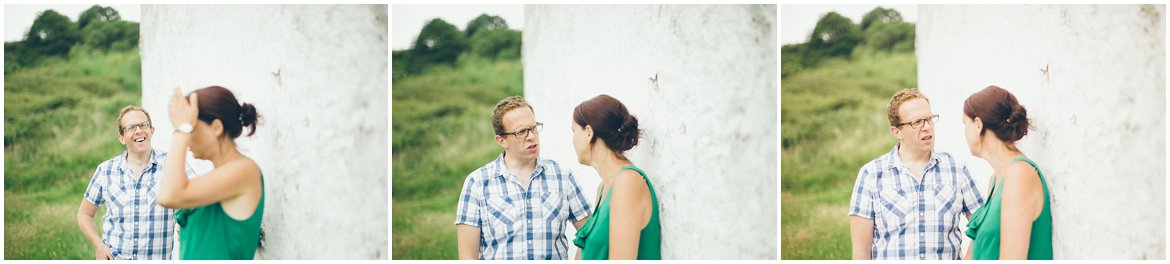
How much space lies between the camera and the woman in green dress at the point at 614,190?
4.53m

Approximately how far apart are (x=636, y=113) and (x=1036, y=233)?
156 centimetres

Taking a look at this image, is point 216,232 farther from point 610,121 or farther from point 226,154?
point 610,121

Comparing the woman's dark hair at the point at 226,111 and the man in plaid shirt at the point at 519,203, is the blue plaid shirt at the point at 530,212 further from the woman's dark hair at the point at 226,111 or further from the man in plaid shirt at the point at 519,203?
the woman's dark hair at the point at 226,111

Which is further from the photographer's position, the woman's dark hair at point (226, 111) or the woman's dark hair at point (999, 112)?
the woman's dark hair at point (999, 112)

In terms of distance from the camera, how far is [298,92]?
14.9 feet

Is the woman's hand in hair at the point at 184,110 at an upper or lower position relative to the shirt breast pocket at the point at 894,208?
upper

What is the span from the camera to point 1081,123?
180 inches

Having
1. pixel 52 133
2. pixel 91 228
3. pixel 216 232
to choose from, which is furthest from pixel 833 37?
pixel 52 133

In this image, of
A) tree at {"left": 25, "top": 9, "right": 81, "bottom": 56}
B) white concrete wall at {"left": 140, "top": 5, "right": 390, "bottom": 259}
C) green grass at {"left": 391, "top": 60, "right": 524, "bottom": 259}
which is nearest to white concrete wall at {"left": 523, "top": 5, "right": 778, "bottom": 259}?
green grass at {"left": 391, "top": 60, "right": 524, "bottom": 259}

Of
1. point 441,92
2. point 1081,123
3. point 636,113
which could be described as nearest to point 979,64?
point 1081,123

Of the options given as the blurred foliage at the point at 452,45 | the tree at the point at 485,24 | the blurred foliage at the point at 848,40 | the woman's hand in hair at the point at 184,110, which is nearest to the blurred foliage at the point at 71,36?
the woman's hand in hair at the point at 184,110

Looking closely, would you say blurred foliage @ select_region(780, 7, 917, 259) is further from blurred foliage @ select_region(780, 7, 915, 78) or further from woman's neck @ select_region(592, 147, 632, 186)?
woman's neck @ select_region(592, 147, 632, 186)

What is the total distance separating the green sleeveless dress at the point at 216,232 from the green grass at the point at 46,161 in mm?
980

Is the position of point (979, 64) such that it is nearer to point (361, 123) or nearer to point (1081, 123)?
point (1081, 123)
